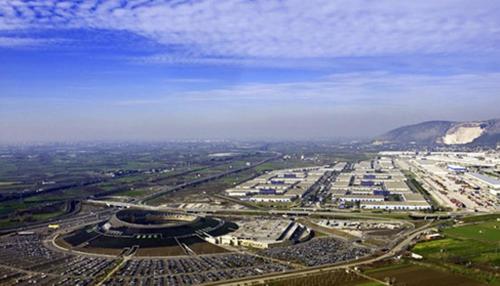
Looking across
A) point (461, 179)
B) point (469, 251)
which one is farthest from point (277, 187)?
point (469, 251)

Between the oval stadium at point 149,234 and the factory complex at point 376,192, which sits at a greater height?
the oval stadium at point 149,234

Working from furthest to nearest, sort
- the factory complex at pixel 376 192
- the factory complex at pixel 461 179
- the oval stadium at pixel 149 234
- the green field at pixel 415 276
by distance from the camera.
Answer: the factory complex at pixel 461 179 < the factory complex at pixel 376 192 < the oval stadium at pixel 149 234 < the green field at pixel 415 276

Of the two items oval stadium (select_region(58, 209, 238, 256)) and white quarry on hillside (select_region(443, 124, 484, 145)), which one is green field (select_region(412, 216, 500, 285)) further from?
white quarry on hillside (select_region(443, 124, 484, 145))

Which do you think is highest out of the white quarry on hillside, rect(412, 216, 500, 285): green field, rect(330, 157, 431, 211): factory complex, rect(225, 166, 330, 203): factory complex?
the white quarry on hillside

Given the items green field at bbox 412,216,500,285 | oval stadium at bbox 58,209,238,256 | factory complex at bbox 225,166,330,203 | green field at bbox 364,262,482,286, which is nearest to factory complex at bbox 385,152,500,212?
Result: green field at bbox 412,216,500,285

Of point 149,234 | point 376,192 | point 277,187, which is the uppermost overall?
point 149,234

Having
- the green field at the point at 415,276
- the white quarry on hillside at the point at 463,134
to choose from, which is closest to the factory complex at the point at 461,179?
the green field at the point at 415,276

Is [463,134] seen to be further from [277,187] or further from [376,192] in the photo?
[277,187]

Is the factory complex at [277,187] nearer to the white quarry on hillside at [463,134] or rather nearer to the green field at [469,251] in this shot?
the green field at [469,251]
